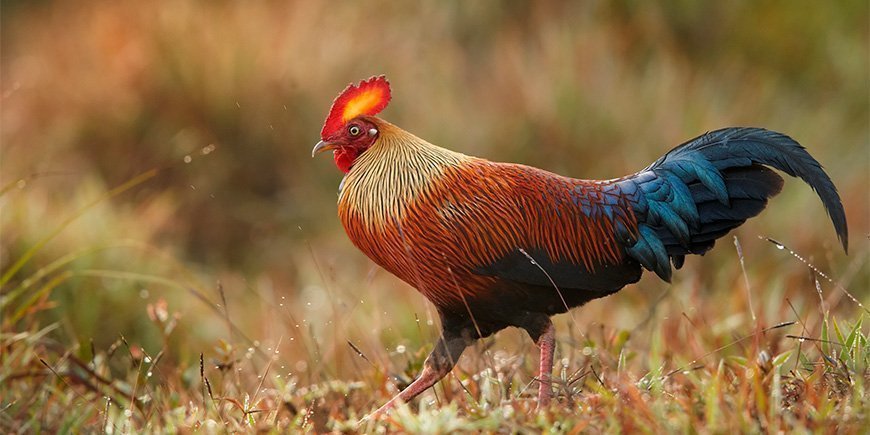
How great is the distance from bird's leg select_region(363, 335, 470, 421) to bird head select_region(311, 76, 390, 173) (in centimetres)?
66

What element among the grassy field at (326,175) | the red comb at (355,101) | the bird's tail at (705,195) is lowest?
the grassy field at (326,175)

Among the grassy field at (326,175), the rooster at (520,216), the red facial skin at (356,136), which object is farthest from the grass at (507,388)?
the red facial skin at (356,136)

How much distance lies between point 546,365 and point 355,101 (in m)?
1.01

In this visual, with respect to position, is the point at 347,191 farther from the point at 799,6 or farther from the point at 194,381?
the point at 799,6

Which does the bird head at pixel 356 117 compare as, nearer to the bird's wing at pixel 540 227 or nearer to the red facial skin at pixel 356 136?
the red facial skin at pixel 356 136

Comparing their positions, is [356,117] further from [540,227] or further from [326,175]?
[326,175]

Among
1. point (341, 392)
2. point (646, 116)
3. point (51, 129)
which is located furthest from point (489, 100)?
point (341, 392)

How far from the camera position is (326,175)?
28.0 feet

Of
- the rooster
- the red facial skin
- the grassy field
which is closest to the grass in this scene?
the grassy field

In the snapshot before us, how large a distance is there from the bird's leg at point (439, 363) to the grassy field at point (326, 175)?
121 mm

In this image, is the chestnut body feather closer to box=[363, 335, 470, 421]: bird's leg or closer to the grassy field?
box=[363, 335, 470, 421]: bird's leg

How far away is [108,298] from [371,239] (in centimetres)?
299

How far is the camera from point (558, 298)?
353 cm

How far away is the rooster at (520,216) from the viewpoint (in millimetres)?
3398
